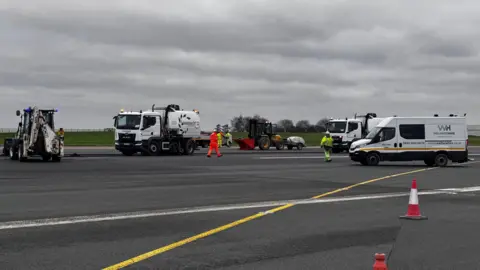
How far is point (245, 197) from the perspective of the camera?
1378 centimetres

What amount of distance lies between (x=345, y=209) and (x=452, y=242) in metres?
3.55

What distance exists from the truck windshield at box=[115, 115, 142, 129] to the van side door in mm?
15969

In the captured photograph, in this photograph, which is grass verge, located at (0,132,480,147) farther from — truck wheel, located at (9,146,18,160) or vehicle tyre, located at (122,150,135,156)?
truck wheel, located at (9,146,18,160)

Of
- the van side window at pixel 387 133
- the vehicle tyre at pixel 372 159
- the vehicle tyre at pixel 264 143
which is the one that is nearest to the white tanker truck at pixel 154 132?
the vehicle tyre at pixel 264 143

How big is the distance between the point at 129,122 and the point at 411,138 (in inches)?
665

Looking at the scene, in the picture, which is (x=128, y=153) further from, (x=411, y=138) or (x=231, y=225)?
(x=231, y=225)

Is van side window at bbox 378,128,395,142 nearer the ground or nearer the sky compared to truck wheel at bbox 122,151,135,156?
nearer the sky

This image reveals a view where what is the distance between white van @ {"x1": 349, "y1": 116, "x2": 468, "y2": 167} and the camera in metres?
27.2

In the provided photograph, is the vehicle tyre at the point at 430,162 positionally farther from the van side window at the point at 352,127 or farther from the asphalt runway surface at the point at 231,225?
the van side window at the point at 352,127

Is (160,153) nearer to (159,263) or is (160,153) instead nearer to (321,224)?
(321,224)

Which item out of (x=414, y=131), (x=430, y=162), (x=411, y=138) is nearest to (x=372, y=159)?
(x=411, y=138)

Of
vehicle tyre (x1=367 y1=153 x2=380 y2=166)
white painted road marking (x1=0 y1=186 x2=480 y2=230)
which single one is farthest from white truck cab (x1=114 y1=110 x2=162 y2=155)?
white painted road marking (x1=0 y1=186 x2=480 y2=230)

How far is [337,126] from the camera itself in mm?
44250

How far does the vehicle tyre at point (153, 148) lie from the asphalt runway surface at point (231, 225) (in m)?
18.1
